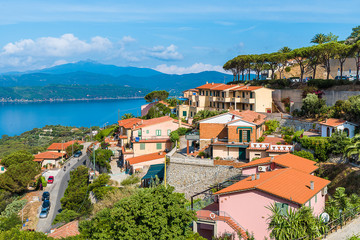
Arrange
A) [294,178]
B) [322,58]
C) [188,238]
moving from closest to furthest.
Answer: [188,238] < [294,178] < [322,58]

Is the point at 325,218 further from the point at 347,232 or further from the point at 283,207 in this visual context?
the point at 283,207

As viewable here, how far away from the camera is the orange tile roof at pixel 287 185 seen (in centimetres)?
1609

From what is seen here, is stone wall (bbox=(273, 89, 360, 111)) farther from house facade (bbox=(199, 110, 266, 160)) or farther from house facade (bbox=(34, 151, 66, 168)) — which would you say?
house facade (bbox=(34, 151, 66, 168))

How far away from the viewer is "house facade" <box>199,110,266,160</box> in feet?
95.1

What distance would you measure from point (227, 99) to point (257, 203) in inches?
1155

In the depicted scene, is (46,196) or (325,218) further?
(46,196)

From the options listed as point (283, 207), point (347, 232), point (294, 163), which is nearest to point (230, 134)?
point (294, 163)

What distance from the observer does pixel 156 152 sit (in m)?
38.0

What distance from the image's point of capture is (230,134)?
97.7 feet

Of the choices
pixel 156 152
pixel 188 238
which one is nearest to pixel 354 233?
Result: pixel 188 238

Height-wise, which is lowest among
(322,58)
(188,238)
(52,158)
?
(52,158)

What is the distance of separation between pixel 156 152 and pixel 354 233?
82.7 ft

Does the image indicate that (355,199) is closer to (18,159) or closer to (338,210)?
(338,210)

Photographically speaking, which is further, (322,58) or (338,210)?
(322,58)
